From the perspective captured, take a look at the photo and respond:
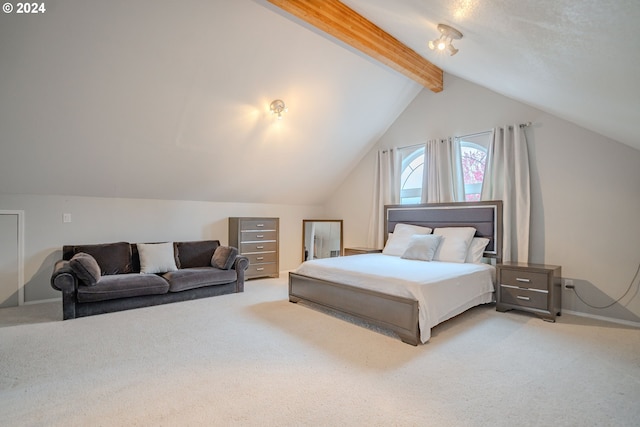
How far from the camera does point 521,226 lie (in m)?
4.27

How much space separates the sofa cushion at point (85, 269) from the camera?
11.6 feet

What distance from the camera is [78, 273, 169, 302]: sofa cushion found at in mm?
3674

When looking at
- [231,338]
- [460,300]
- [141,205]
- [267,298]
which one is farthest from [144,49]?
[460,300]

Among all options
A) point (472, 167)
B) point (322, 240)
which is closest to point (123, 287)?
point (322, 240)

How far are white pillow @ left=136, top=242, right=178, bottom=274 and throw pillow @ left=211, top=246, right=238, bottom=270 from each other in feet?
1.88

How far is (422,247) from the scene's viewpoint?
14.8 feet

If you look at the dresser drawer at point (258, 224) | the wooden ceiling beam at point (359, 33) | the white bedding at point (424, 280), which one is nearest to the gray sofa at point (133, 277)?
the dresser drawer at point (258, 224)

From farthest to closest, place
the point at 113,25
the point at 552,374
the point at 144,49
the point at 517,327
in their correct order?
the point at 517,327
the point at 144,49
the point at 113,25
the point at 552,374

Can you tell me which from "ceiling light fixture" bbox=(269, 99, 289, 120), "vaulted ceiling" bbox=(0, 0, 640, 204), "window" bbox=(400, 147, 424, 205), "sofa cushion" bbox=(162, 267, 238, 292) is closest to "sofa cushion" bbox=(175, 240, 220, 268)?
"sofa cushion" bbox=(162, 267, 238, 292)

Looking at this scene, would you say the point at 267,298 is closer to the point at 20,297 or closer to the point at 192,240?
the point at 192,240

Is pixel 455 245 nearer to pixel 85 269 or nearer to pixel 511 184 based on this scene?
pixel 511 184

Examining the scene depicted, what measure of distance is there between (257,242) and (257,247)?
9cm

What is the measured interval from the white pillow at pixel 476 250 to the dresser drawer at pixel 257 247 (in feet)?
10.8

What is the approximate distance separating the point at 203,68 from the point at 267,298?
121 inches
